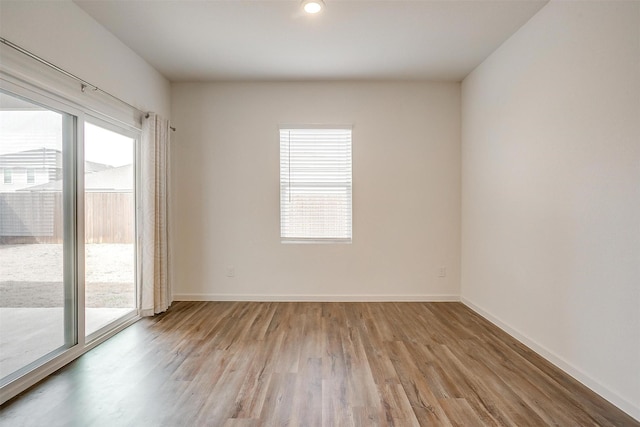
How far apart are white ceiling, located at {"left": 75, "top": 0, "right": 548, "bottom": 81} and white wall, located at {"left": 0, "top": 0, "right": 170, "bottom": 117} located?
12 cm

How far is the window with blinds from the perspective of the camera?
4.09m

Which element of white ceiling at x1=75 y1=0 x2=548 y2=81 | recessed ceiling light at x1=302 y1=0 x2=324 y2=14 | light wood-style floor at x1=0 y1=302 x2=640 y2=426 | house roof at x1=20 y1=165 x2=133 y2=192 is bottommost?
light wood-style floor at x1=0 y1=302 x2=640 y2=426

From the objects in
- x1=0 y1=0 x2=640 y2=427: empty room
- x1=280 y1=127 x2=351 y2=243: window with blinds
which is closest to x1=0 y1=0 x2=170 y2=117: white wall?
x1=0 y1=0 x2=640 y2=427: empty room

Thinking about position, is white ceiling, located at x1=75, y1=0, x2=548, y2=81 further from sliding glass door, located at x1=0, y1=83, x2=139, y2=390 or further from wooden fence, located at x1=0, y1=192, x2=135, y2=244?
wooden fence, located at x1=0, y1=192, x2=135, y2=244

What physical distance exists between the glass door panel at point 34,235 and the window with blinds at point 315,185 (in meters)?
2.20

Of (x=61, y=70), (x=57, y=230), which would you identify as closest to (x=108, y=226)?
(x=57, y=230)

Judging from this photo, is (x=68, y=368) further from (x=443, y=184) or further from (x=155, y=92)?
(x=443, y=184)

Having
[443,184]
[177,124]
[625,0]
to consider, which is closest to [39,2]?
[177,124]

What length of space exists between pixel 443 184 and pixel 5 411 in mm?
4298

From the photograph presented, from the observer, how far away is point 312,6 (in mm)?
2480

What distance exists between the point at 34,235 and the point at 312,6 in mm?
2602

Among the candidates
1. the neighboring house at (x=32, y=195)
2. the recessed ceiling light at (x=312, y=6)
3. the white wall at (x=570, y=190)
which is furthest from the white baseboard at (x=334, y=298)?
the recessed ceiling light at (x=312, y=6)

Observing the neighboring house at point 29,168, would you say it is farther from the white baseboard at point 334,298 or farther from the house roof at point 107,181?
the white baseboard at point 334,298

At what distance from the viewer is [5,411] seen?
183 centimetres
